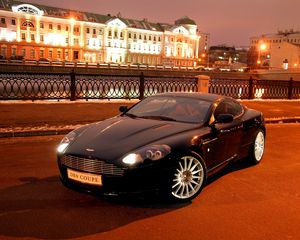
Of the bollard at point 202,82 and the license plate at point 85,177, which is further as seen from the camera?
the bollard at point 202,82

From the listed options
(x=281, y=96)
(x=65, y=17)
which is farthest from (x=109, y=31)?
(x=281, y=96)

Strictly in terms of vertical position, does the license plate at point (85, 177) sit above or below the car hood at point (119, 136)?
below

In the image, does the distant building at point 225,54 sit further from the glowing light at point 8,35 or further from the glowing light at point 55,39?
the glowing light at point 8,35

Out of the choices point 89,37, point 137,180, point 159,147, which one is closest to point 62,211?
point 137,180

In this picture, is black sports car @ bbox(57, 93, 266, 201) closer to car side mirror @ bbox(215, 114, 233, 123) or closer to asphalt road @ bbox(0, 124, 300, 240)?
car side mirror @ bbox(215, 114, 233, 123)

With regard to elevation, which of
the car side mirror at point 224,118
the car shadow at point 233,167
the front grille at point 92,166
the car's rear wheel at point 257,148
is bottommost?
the car shadow at point 233,167

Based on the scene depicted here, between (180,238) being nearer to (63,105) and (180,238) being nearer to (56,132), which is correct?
(56,132)

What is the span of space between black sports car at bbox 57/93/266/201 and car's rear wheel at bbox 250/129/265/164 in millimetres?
432

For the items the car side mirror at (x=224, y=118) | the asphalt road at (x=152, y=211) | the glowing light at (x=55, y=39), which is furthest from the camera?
the glowing light at (x=55, y=39)

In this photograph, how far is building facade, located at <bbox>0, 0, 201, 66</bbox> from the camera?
91.2 meters

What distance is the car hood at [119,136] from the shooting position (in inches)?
190

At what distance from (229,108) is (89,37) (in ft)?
331

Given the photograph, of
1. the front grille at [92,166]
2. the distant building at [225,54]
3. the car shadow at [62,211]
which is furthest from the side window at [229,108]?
the distant building at [225,54]

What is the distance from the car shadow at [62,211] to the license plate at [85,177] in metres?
0.27
